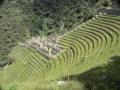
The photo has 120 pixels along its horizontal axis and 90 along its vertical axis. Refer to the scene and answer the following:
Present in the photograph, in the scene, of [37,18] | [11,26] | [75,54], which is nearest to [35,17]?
[37,18]

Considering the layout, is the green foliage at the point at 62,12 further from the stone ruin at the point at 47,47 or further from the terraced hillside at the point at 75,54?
the terraced hillside at the point at 75,54

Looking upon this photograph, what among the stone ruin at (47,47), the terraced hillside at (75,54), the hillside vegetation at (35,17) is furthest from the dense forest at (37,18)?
the terraced hillside at (75,54)

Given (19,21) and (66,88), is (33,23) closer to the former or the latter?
(19,21)

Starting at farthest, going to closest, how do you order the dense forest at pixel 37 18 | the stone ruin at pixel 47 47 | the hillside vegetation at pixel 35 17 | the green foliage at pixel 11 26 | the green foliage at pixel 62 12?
the green foliage at pixel 11 26
the hillside vegetation at pixel 35 17
the dense forest at pixel 37 18
the green foliage at pixel 62 12
the stone ruin at pixel 47 47

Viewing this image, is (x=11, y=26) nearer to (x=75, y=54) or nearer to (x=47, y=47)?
(x=47, y=47)

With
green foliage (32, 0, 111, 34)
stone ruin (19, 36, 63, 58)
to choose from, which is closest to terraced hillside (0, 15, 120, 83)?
stone ruin (19, 36, 63, 58)

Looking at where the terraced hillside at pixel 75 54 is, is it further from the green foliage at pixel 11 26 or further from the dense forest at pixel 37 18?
the green foliage at pixel 11 26

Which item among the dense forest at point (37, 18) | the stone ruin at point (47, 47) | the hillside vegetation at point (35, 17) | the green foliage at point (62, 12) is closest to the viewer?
the stone ruin at point (47, 47)

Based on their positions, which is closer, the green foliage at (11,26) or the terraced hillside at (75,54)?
Answer: the terraced hillside at (75,54)

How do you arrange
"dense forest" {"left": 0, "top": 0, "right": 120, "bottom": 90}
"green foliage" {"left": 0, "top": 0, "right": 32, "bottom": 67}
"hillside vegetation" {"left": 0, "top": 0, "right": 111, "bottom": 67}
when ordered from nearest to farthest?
"dense forest" {"left": 0, "top": 0, "right": 120, "bottom": 90}
"hillside vegetation" {"left": 0, "top": 0, "right": 111, "bottom": 67}
"green foliage" {"left": 0, "top": 0, "right": 32, "bottom": 67}

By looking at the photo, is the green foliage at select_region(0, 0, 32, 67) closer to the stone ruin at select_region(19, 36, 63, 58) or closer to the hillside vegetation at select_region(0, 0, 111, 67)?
the hillside vegetation at select_region(0, 0, 111, 67)
